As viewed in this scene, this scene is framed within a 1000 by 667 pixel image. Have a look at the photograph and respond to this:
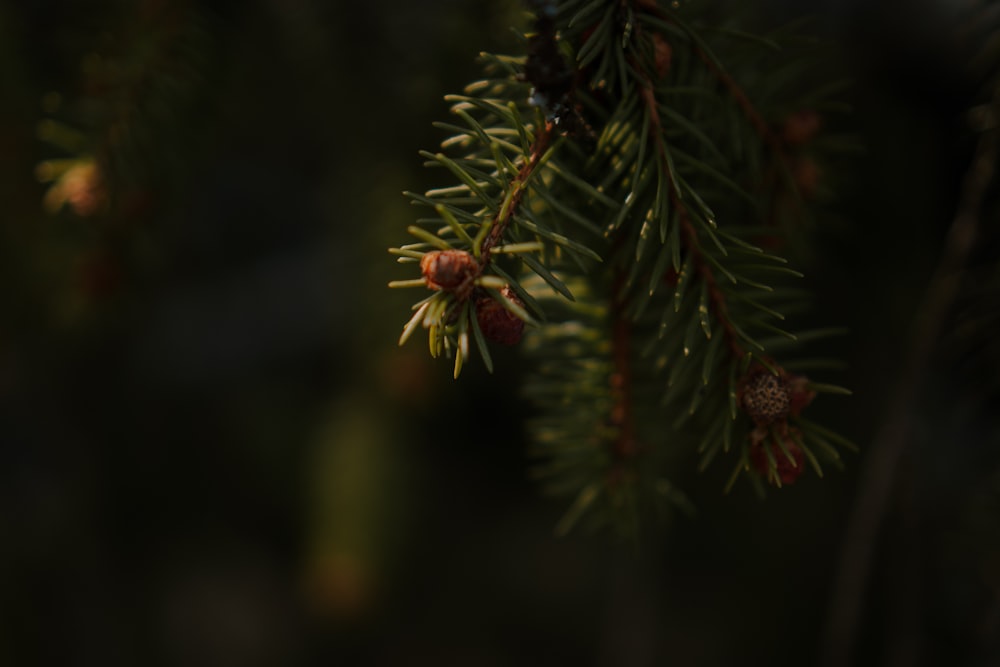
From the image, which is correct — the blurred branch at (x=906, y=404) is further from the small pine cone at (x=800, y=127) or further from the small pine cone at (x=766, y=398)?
the small pine cone at (x=766, y=398)

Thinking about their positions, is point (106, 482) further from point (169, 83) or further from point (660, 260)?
point (660, 260)

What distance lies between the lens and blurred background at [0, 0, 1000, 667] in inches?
29.9

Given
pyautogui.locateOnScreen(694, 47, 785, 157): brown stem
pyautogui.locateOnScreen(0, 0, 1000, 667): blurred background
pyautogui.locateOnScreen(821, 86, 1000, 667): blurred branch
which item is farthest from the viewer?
pyautogui.locateOnScreen(0, 0, 1000, 667): blurred background

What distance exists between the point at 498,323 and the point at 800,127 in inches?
11.0

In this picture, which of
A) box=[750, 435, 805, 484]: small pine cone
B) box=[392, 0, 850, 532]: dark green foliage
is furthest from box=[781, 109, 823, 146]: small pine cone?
box=[750, 435, 805, 484]: small pine cone

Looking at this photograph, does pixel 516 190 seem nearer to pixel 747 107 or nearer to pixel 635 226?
pixel 635 226

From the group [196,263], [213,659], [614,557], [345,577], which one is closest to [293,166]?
[196,263]

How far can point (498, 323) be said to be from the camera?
37 cm

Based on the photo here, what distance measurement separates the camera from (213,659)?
5.11 feet

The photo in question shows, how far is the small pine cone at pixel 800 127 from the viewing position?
0.52 meters

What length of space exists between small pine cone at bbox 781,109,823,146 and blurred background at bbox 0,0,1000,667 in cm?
11

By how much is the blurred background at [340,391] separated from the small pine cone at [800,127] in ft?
0.35

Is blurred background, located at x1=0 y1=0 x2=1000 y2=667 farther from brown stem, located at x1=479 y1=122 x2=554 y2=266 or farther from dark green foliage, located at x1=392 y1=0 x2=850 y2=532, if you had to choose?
brown stem, located at x1=479 y1=122 x2=554 y2=266

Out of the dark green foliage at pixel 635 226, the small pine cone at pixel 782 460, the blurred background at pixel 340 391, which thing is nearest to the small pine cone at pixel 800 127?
the dark green foliage at pixel 635 226
